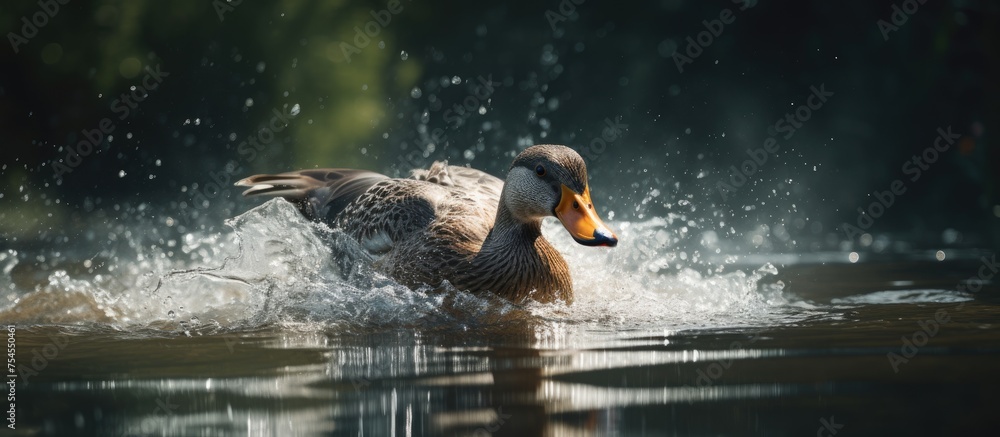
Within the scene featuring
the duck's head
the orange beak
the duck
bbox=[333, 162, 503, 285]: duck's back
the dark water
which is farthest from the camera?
bbox=[333, 162, 503, 285]: duck's back

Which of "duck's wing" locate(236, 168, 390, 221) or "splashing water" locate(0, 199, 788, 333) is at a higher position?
"duck's wing" locate(236, 168, 390, 221)

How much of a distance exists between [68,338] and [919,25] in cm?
1158

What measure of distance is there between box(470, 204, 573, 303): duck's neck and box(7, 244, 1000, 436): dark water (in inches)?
11.4

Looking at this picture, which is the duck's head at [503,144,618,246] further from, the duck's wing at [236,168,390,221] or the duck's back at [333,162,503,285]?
the duck's wing at [236,168,390,221]

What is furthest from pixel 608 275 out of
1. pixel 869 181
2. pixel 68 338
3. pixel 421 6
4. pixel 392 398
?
pixel 421 6

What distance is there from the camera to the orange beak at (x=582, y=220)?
5320mm

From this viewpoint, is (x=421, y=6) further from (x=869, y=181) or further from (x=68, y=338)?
(x=68, y=338)

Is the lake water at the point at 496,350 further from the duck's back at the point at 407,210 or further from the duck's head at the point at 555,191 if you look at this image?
the duck's head at the point at 555,191

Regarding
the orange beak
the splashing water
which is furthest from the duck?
the splashing water

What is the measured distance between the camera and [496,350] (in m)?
4.40

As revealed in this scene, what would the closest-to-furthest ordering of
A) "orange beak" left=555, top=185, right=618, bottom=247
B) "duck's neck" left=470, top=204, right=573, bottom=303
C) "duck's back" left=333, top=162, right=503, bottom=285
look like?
"orange beak" left=555, top=185, right=618, bottom=247, "duck's neck" left=470, top=204, right=573, bottom=303, "duck's back" left=333, top=162, right=503, bottom=285

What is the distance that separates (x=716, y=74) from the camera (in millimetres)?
14445

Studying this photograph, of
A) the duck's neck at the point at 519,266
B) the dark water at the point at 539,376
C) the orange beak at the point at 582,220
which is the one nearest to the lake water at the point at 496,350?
the dark water at the point at 539,376

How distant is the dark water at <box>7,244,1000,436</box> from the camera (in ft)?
10.2
